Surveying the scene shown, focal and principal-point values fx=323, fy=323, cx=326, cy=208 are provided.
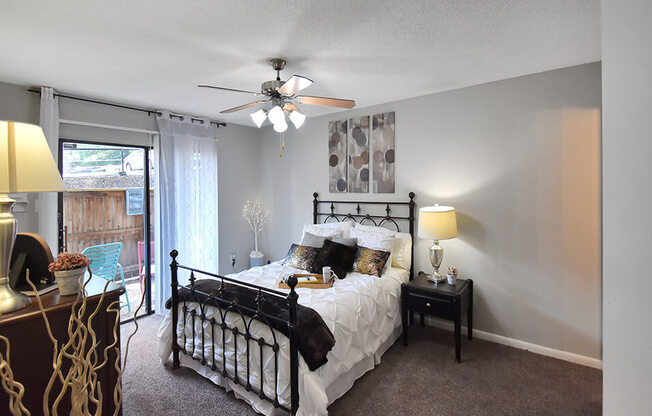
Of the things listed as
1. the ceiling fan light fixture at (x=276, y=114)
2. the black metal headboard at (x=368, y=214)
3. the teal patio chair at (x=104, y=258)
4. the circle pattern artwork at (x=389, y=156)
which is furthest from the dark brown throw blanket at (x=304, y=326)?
the circle pattern artwork at (x=389, y=156)

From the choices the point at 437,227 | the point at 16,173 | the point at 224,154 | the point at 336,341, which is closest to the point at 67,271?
the point at 16,173

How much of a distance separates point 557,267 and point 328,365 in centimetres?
217

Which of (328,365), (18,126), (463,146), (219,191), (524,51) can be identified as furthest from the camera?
(219,191)

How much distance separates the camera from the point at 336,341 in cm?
222

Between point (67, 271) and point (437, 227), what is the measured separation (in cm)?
271

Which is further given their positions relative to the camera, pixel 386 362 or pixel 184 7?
pixel 386 362

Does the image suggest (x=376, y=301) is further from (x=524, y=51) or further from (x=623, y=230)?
(x=524, y=51)

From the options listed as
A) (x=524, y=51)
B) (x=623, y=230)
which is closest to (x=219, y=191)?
(x=524, y=51)

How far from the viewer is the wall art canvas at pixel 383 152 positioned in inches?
146

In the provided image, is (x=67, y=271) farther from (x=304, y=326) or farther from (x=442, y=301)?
(x=442, y=301)

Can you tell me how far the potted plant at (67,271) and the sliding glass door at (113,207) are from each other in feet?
6.89

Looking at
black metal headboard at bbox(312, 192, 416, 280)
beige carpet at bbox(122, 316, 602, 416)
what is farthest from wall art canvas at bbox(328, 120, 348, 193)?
beige carpet at bbox(122, 316, 602, 416)

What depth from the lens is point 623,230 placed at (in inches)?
40.7

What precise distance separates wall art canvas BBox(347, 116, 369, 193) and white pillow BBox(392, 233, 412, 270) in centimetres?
78
